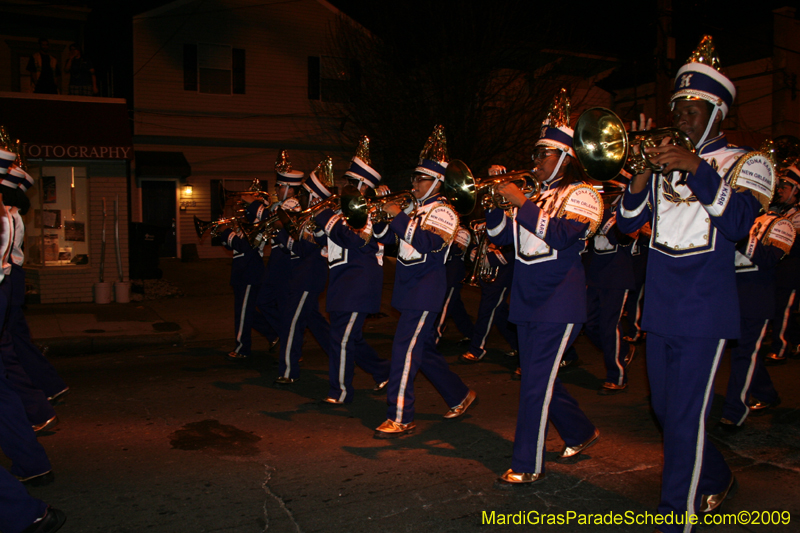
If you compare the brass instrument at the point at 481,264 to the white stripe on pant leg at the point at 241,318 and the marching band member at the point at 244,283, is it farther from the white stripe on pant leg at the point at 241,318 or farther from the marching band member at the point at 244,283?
the white stripe on pant leg at the point at 241,318

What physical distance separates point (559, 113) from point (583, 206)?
785 mm

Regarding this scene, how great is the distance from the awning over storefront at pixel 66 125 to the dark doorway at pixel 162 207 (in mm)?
7455

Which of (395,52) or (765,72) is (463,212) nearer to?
(395,52)

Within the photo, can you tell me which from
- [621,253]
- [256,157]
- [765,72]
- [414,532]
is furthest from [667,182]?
[765,72]

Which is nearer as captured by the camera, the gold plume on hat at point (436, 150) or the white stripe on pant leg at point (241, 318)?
the gold plume on hat at point (436, 150)

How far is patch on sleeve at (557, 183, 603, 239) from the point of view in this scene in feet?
13.5

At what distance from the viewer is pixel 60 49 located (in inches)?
663

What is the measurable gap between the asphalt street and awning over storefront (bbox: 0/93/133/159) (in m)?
6.79

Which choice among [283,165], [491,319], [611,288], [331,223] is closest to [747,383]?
[611,288]

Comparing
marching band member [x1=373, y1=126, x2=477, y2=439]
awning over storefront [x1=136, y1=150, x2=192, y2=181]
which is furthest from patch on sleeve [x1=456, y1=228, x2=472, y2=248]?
awning over storefront [x1=136, y1=150, x2=192, y2=181]

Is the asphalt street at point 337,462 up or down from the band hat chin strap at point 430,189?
down

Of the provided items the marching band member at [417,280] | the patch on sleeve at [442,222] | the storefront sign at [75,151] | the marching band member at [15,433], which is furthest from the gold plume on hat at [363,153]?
the storefront sign at [75,151]

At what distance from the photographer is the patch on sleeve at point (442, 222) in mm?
5145

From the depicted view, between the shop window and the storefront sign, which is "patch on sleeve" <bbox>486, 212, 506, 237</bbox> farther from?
the shop window
